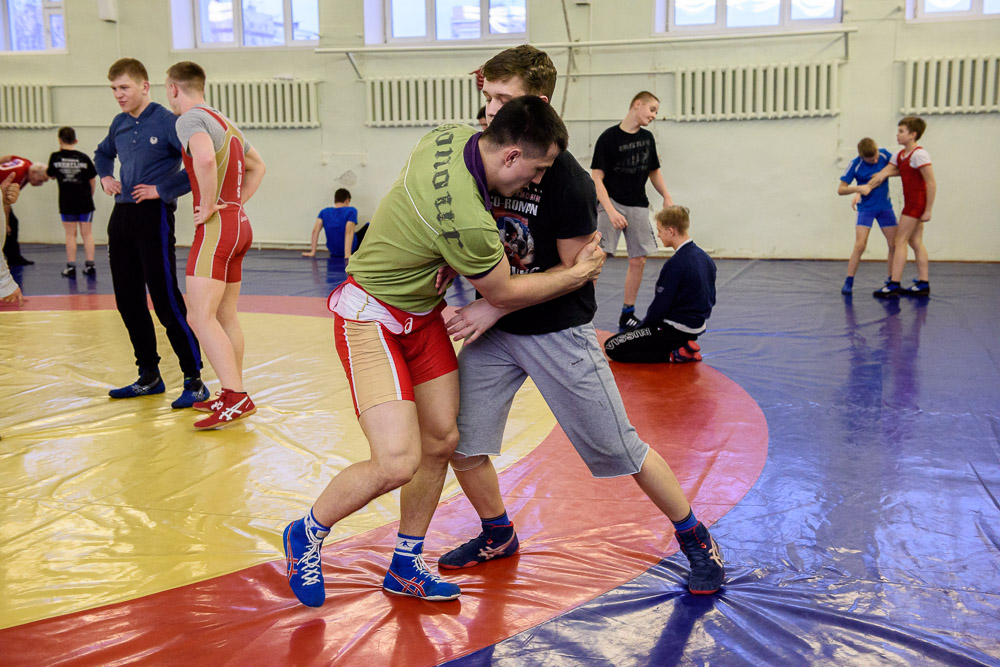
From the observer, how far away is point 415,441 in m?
2.16

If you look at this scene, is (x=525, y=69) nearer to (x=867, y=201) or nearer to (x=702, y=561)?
(x=702, y=561)

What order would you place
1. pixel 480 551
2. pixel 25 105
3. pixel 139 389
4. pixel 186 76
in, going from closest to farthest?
pixel 480 551 < pixel 186 76 < pixel 139 389 < pixel 25 105

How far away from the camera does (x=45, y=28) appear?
40.9 ft

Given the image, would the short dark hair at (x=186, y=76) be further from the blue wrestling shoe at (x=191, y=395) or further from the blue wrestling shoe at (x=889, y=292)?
the blue wrestling shoe at (x=889, y=292)

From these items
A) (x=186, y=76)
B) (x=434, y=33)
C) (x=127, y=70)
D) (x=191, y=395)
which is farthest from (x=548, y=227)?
(x=434, y=33)

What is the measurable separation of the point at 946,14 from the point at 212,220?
9.11m

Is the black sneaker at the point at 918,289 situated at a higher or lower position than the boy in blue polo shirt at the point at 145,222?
lower

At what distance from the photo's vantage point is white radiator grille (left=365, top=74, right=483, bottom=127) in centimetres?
1103

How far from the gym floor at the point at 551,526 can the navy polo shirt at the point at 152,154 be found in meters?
1.08

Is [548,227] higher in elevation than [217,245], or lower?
higher

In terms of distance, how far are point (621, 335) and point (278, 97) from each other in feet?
27.1

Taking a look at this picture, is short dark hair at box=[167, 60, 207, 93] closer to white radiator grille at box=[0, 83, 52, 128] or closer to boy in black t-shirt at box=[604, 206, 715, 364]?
boy in black t-shirt at box=[604, 206, 715, 364]

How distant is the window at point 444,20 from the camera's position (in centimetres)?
1103

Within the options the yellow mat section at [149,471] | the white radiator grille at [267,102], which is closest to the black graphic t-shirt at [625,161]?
the yellow mat section at [149,471]
